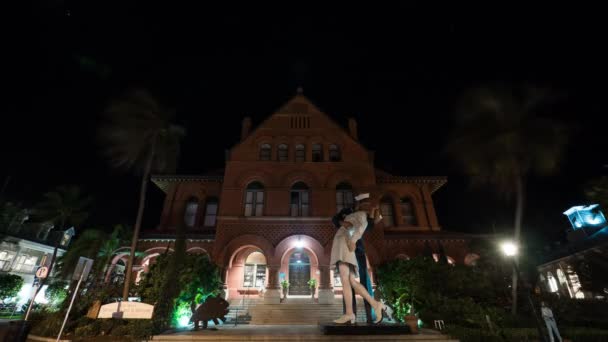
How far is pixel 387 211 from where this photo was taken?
72.4 feet

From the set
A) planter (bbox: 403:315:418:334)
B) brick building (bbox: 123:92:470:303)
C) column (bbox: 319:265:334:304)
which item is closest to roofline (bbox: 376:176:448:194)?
brick building (bbox: 123:92:470:303)

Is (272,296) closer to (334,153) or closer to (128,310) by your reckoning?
(128,310)

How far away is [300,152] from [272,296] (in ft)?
33.5

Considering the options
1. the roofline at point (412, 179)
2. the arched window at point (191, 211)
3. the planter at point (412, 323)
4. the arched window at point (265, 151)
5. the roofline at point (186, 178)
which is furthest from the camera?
the roofline at point (412, 179)

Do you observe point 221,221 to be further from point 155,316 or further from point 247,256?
point 155,316

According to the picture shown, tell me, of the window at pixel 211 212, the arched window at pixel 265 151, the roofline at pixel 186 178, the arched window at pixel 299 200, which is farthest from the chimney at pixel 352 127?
the window at pixel 211 212

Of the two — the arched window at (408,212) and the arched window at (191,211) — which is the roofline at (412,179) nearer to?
the arched window at (408,212)

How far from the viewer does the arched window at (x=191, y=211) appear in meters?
21.0

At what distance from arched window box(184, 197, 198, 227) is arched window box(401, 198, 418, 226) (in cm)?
1598

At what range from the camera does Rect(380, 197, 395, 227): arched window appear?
21.6m

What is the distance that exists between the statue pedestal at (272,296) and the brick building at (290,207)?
0.19 ft

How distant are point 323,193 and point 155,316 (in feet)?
39.6

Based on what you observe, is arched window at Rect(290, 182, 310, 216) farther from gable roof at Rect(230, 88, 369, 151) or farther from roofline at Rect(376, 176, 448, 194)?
roofline at Rect(376, 176, 448, 194)

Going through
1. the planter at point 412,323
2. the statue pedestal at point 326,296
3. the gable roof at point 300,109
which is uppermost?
the gable roof at point 300,109
